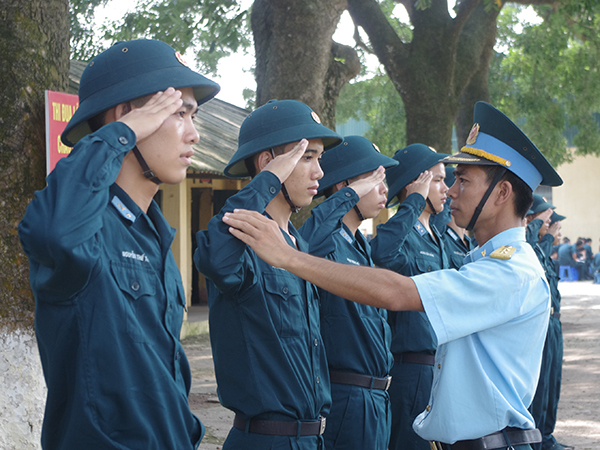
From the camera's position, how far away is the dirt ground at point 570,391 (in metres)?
6.15

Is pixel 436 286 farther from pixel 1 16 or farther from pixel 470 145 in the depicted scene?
pixel 1 16

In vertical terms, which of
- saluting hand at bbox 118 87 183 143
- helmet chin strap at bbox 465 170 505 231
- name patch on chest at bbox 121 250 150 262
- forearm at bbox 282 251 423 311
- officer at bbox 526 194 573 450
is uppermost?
saluting hand at bbox 118 87 183 143

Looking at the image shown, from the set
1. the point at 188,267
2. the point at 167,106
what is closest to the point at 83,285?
the point at 167,106

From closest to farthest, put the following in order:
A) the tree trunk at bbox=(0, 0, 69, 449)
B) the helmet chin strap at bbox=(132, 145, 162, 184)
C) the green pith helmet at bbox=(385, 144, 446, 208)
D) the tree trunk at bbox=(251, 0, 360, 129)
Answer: the helmet chin strap at bbox=(132, 145, 162, 184) → the tree trunk at bbox=(0, 0, 69, 449) → the green pith helmet at bbox=(385, 144, 446, 208) → the tree trunk at bbox=(251, 0, 360, 129)

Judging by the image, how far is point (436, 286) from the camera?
245cm

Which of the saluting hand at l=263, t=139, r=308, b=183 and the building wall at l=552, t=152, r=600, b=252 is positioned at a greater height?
the building wall at l=552, t=152, r=600, b=252

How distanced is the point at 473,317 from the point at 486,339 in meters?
0.14

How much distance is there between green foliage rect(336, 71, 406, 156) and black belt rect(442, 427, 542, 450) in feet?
51.9

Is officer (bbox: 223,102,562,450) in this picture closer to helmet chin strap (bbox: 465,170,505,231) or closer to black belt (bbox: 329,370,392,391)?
helmet chin strap (bbox: 465,170,505,231)

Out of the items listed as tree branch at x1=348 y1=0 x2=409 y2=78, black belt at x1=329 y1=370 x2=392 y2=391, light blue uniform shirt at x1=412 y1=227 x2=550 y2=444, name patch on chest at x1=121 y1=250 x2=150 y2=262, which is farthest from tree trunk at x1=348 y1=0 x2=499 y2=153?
name patch on chest at x1=121 y1=250 x2=150 y2=262

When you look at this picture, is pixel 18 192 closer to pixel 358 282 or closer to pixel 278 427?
pixel 278 427

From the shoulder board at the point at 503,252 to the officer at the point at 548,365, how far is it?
10.4ft

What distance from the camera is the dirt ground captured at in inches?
242

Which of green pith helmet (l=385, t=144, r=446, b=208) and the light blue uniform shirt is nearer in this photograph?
the light blue uniform shirt
